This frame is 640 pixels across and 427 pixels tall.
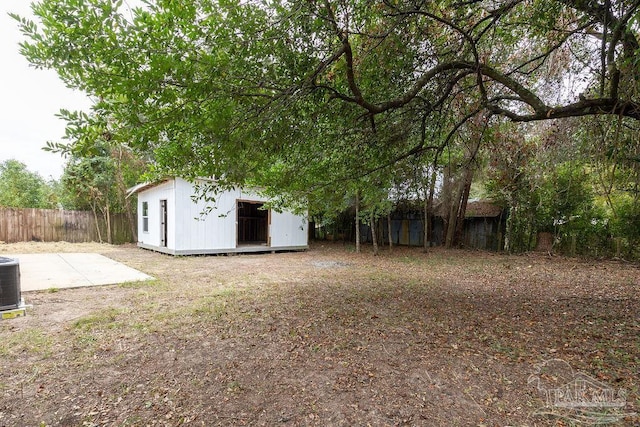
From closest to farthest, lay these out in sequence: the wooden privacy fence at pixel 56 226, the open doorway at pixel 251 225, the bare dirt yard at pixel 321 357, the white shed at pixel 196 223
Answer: the bare dirt yard at pixel 321 357 < the white shed at pixel 196 223 < the wooden privacy fence at pixel 56 226 < the open doorway at pixel 251 225

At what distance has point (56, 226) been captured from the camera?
13.4m

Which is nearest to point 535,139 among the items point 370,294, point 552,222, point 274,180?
point 552,222

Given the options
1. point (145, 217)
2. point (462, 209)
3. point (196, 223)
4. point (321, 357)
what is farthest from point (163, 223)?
point (462, 209)

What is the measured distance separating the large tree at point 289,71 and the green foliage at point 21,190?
17522mm

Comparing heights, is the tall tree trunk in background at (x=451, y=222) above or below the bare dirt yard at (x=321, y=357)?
above

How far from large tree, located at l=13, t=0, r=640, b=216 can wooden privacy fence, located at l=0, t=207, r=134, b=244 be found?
483 inches

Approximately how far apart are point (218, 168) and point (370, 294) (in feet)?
10.1

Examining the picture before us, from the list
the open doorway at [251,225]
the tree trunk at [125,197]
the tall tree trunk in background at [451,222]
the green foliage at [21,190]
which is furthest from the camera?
the green foliage at [21,190]

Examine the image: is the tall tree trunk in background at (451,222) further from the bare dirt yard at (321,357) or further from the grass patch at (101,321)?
the grass patch at (101,321)

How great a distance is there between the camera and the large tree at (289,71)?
2.52 m

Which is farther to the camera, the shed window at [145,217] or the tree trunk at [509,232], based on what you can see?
the shed window at [145,217]

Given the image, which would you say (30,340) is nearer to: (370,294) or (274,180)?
(274,180)

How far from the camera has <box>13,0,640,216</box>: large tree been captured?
2518 mm

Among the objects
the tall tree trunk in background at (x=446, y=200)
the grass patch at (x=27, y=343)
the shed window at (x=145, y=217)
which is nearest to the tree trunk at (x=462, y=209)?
the tall tree trunk in background at (x=446, y=200)
